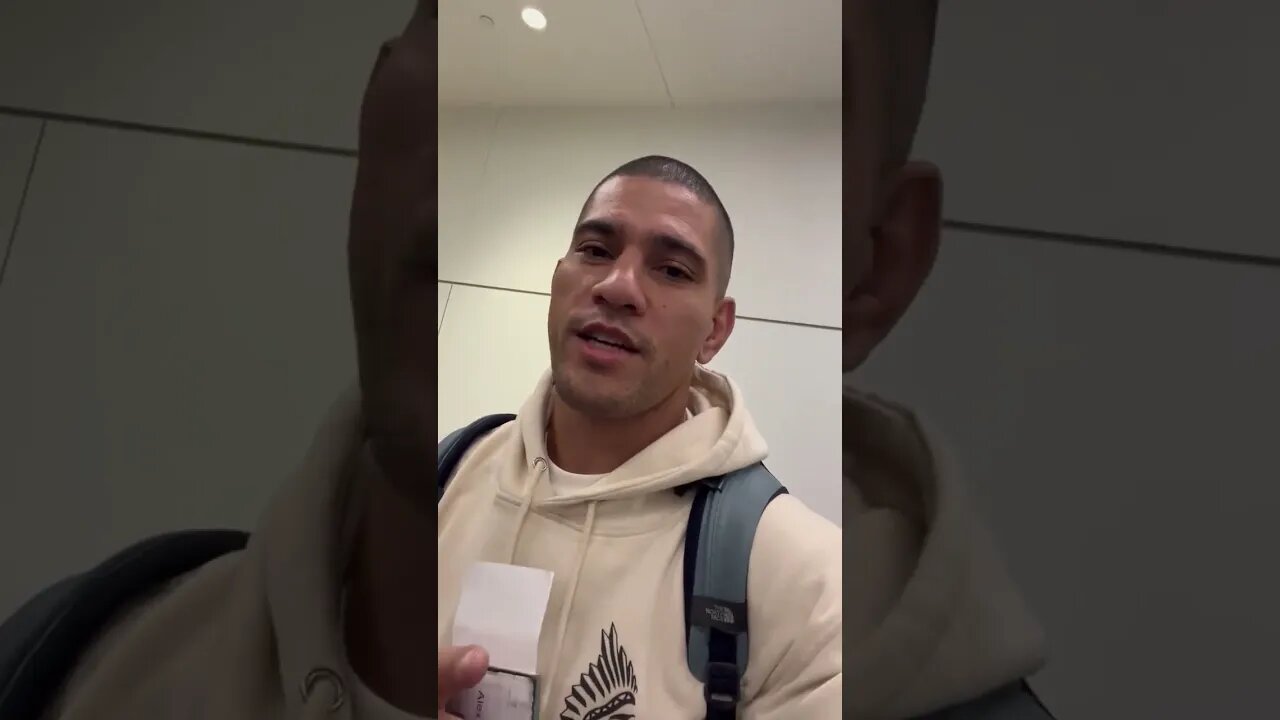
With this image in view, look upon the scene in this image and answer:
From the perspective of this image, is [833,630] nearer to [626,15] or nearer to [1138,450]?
[1138,450]

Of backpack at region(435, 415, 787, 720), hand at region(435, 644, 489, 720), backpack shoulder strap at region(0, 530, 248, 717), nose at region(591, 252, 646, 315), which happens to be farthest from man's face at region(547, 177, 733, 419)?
backpack shoulder strap at region(0, 530, 248, 717)

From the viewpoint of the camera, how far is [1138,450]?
32 centimetres

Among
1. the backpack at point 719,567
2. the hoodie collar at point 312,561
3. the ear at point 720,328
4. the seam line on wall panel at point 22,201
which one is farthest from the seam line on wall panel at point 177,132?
the ear at point 720,328

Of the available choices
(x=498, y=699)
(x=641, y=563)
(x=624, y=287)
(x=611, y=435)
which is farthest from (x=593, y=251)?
(x=498, y=699)

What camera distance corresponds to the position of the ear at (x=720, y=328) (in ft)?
2.02

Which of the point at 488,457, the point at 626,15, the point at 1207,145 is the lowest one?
the point at 488,457

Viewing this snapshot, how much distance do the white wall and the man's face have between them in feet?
0.09

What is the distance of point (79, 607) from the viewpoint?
344 millimetres

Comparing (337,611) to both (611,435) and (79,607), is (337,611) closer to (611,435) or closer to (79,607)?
(79,607)

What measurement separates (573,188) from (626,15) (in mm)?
160

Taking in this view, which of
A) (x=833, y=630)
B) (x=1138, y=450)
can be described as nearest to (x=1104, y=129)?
(x=1138, y=450)

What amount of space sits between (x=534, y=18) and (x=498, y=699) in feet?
1.90

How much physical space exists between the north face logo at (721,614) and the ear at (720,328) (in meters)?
0.21

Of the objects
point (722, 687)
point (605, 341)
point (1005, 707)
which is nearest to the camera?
point (1005, 707)
